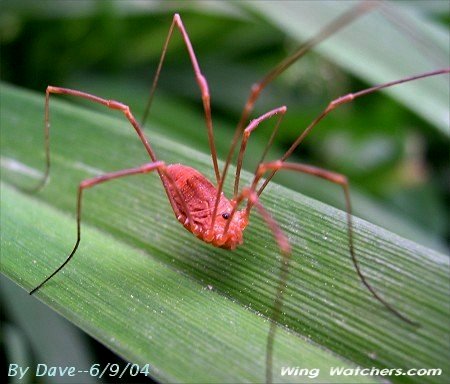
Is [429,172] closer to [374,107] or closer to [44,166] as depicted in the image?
[374,107]

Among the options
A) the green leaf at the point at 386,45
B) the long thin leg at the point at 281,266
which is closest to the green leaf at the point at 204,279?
the long thin leg at the point at 281,266

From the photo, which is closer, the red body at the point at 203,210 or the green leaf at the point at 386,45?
the red body at the point at 203,210

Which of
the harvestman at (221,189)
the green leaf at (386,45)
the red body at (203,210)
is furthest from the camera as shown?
the green leaf at (386,45)

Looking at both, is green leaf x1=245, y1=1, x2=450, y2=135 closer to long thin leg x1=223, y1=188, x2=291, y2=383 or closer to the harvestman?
the harvestman

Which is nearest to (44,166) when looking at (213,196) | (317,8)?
(213,196)

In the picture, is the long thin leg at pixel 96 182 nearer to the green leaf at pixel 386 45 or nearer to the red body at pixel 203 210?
the red body at pixel 203 210

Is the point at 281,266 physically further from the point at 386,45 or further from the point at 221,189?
the point at 386,45

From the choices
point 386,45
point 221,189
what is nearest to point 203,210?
point 221,189
